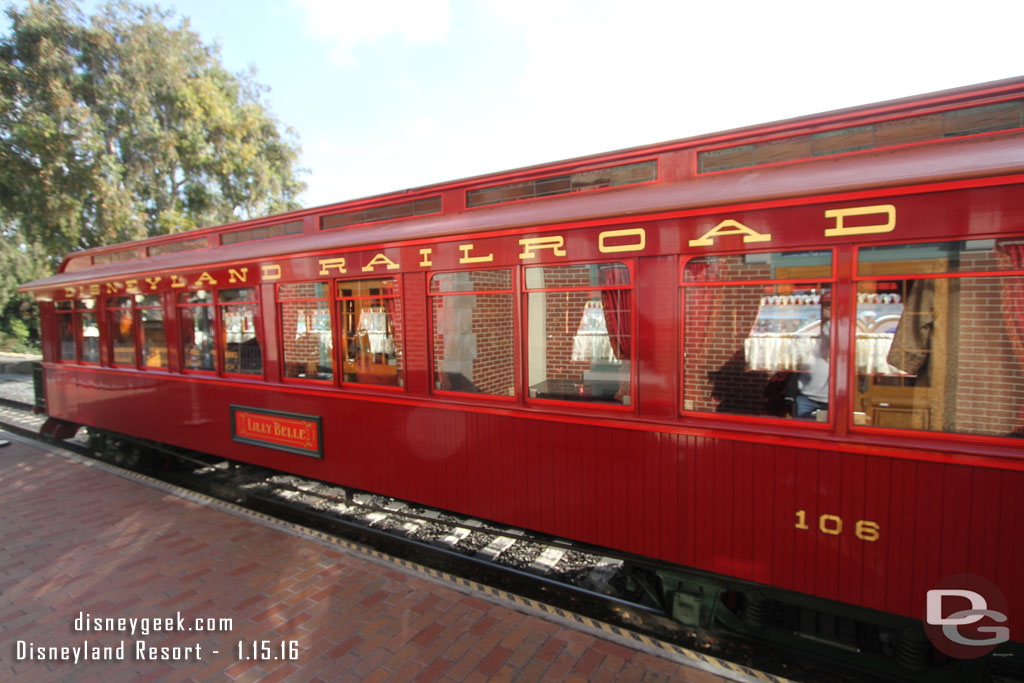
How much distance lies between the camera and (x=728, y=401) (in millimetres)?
2994

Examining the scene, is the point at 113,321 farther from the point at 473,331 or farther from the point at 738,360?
the point at 738,360

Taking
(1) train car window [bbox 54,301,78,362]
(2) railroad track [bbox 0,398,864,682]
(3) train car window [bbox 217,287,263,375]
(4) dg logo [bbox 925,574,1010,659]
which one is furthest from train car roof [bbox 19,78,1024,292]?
(1) train car window [bbox 54,301,78,362]

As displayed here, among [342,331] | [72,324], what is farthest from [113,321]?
[342,331]

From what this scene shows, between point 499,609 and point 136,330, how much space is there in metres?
6.13

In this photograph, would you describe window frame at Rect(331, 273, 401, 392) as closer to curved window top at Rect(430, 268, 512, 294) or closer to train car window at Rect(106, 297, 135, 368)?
curved window top at Rect(430, 268, 512, 294)

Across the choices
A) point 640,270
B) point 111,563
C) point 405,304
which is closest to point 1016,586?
point 640,270

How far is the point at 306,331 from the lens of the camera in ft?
16.1

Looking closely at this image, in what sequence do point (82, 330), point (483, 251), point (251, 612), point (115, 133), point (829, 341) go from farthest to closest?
point (115, 133)
point (82, 330)
point (483, 251)
point (251, 612)
point (829, 341)

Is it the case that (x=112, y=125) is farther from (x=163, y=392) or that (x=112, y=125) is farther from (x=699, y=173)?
(x=699, y=173)

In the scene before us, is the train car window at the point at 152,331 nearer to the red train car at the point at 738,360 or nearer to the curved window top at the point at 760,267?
the red train car at the point at 738,360

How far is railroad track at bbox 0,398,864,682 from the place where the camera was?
126 inches

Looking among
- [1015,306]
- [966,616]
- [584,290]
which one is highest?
[584,290]

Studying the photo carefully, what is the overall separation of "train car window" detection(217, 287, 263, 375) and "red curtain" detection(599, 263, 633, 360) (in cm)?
382

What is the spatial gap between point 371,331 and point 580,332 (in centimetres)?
205
